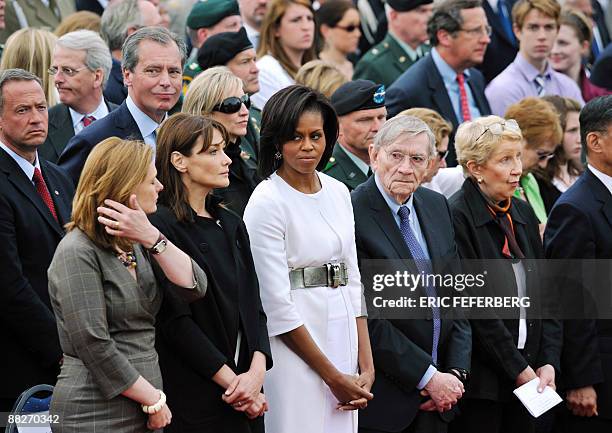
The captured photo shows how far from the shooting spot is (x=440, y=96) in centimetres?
855

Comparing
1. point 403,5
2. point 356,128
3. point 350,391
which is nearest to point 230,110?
point 356,128

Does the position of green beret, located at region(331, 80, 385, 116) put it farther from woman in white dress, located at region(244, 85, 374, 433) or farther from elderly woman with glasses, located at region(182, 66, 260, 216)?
woman in white dress, located at region(244, 85, 374, 433)

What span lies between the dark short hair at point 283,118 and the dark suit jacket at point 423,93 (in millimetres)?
2684

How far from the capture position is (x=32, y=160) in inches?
223

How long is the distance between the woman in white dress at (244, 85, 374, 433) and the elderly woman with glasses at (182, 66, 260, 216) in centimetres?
52

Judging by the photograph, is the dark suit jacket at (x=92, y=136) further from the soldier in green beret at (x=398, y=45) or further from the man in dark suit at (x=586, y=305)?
the soldier in green beret at (x=398, y=45)

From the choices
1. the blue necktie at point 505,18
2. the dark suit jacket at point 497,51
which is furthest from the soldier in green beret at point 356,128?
the blue necktie at point 505,18

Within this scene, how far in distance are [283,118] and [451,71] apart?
3.70m

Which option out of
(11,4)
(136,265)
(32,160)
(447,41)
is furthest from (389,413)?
(11,4)

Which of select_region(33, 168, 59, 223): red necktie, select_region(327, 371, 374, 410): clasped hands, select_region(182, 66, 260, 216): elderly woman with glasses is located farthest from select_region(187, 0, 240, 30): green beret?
select_region(327, 371, 374, 410): clasped hands

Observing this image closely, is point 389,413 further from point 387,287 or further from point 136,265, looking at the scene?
point 136,265

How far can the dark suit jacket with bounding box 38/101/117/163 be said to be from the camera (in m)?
6.85

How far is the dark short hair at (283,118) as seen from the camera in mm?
5496

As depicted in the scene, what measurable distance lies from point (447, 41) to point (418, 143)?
119 inches
